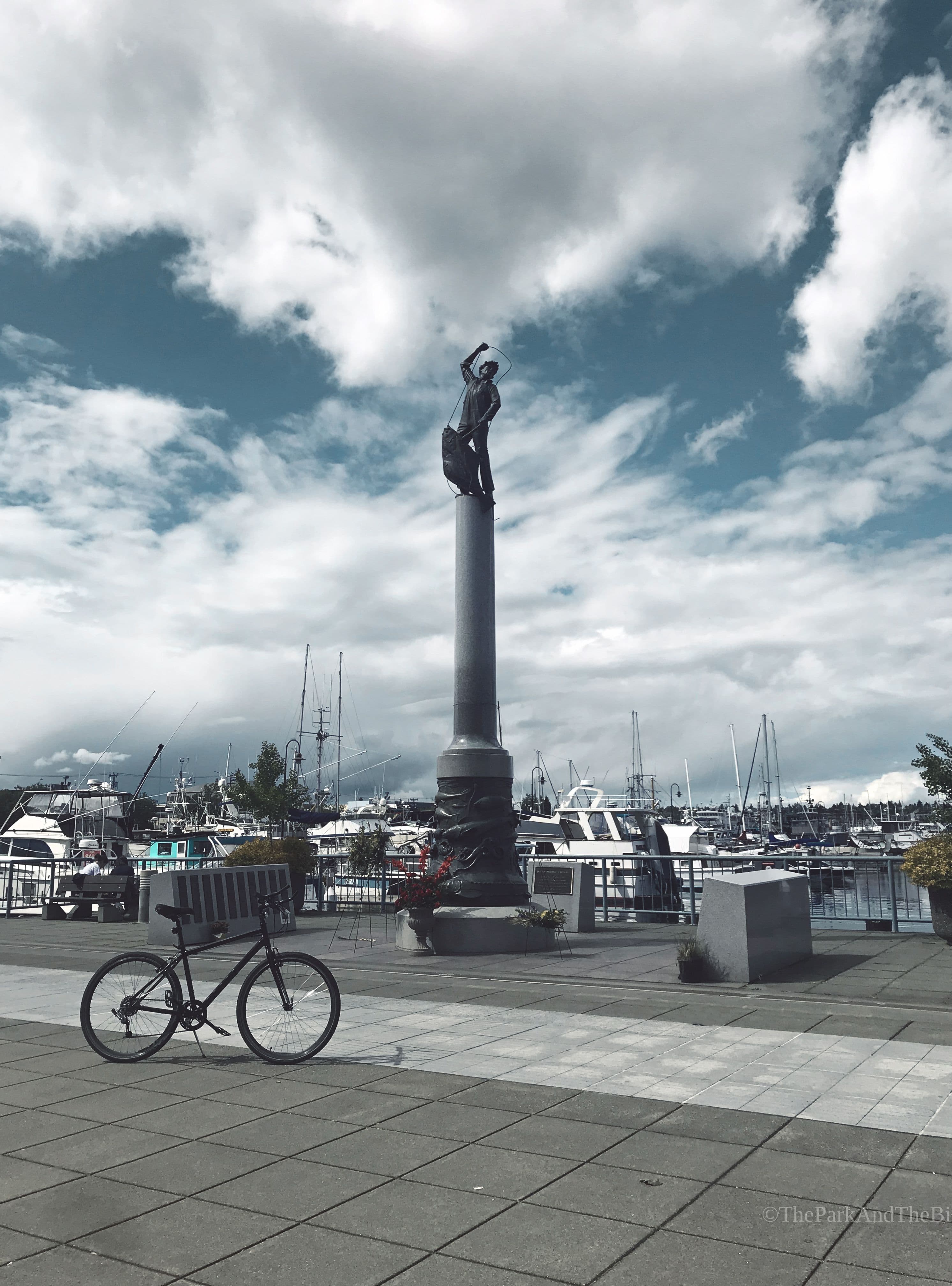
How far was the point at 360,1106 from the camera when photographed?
634 centimetres

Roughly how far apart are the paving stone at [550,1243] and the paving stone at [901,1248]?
856mm

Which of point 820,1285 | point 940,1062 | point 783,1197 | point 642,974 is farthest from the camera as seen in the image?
point 642,974

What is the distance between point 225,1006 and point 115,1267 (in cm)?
588

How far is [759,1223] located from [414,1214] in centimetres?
154

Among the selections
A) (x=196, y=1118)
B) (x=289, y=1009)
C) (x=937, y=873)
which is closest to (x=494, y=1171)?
(x=196, y=1118)

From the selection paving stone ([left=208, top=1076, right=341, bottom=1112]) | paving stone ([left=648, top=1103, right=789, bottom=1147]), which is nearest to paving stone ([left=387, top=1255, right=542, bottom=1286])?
paving stone ([left=648, top=1103, right=789, bottom=1147])

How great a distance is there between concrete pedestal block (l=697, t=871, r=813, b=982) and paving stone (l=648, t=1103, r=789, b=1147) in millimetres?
5225

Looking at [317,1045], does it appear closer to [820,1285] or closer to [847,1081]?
[847,1081]

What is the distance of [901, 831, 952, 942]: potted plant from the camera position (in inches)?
542

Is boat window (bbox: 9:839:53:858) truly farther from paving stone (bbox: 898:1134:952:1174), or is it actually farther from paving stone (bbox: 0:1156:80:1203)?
paving stone (bbox: 898:1134:952:1174)

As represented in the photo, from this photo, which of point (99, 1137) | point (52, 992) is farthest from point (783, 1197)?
point (52, 992)

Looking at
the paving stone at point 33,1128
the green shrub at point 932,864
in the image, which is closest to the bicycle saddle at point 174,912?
the paving stone at point 33,1128

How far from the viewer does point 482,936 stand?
14227mm

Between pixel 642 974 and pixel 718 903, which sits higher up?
pixel 718 903
